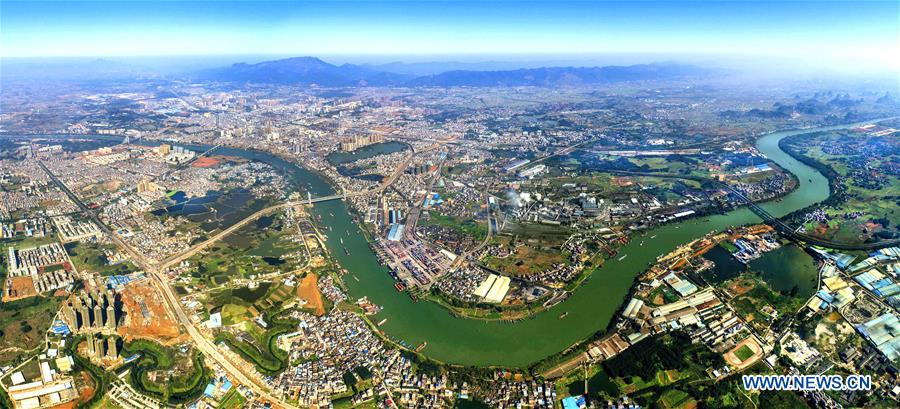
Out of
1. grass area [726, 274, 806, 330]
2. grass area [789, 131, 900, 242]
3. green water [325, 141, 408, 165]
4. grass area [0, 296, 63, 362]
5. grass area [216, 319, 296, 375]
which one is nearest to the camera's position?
grass area [216, 319, 296, 375]

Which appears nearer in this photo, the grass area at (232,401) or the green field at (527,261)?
the grass area at (232,401)

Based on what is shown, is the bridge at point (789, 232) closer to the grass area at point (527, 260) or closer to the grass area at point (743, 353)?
the grass area at point (743, 353)

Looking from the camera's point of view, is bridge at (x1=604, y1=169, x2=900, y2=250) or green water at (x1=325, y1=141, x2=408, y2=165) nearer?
bridge at (x1=604, y1=169, x2=900, y2=250)

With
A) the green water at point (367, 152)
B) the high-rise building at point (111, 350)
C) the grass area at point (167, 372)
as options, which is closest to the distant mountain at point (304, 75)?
the green water at point (367, 152)

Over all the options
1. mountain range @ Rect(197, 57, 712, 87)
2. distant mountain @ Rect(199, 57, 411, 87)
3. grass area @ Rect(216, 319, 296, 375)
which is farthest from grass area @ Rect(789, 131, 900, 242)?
distant mountain @ Rect(199, 57, 411, 87)

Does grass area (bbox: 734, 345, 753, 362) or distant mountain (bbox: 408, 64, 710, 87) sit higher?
distant mountain (bbox: 408, 64, 710, 87)

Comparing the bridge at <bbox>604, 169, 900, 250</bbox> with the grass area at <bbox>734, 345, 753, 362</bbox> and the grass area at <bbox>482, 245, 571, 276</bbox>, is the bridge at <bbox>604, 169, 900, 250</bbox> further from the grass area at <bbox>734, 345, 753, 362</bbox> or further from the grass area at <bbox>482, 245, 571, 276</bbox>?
the grass area at <bbox>482, 245, 571, 276</bbox>

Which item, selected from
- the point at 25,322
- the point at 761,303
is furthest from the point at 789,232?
the point at 25,322
